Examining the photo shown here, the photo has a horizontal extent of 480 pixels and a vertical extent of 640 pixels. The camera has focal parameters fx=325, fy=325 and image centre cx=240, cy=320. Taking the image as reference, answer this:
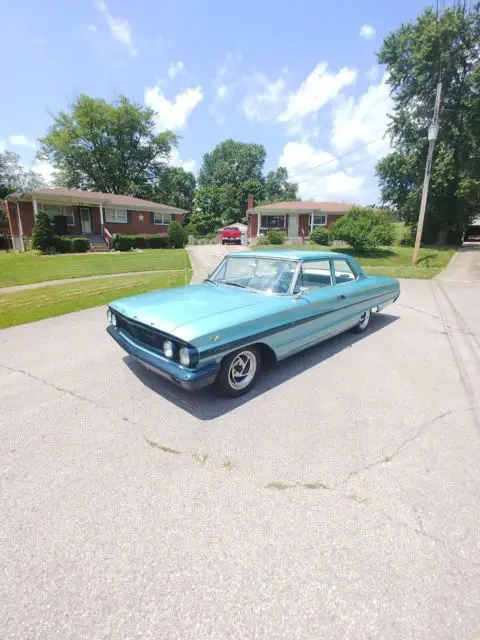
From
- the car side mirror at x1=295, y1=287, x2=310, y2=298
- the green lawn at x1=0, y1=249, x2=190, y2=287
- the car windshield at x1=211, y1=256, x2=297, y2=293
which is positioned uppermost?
the car windshield at x1=211, y1=256, x2=297, y2=293

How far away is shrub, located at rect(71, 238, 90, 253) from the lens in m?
20.6

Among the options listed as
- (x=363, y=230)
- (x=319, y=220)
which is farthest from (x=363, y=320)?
(x=319, y=220)

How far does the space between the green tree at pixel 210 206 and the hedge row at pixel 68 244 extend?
33.2 metres

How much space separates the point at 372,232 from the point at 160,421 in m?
17.4

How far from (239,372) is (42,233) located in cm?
2063

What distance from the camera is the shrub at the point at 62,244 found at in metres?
20.2

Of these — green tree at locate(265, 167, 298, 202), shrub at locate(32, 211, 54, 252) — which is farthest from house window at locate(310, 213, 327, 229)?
green tree at locate(265, 167, 298, 202)

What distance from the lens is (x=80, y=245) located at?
824 inches

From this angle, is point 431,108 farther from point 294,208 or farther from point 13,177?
point 13,177

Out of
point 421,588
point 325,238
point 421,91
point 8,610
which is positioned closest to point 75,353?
point 8,610

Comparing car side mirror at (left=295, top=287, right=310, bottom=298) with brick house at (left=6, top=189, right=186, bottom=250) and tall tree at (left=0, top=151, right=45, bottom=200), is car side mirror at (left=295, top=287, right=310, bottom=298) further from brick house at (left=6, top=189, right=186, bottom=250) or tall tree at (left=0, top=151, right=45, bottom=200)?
tall tree at (left=0, top=151, right=45, bottom=200)

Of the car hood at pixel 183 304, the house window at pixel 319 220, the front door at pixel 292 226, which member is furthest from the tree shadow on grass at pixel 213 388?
the house window at pixel 319 220

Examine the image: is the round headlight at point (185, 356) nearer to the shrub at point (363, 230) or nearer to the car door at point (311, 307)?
the car door at point (311, 307)

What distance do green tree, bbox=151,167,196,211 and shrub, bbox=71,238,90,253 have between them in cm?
2742
